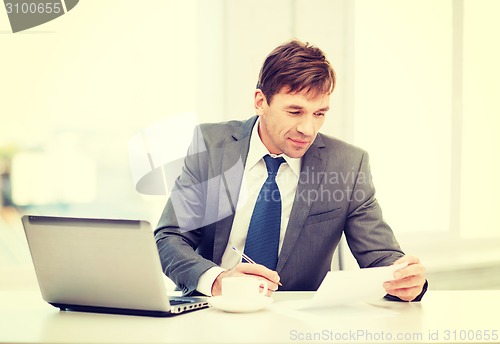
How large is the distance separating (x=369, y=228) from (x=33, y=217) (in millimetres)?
1110

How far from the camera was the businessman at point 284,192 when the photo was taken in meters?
2.21

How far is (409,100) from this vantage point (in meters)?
3.66

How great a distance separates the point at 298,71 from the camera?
88.4 inches

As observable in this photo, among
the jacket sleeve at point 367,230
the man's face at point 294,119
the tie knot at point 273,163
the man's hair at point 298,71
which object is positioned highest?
the man's hair at point 298,71

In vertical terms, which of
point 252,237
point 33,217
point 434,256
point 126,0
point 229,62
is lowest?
point 434,256

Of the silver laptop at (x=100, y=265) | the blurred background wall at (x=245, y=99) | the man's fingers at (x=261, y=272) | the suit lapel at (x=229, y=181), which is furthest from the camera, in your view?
the blurred background wall at (x=245, y=99)

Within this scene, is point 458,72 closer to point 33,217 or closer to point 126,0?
point 126,0

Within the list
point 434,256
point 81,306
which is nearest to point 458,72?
point 434,256

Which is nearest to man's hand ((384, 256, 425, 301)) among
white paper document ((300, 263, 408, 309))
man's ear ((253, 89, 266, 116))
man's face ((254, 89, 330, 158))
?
white paper document ((300, 263, 408, 309))

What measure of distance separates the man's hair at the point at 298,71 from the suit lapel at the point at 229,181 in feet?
0.58

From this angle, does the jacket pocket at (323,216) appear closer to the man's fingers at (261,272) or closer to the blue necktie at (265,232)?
the blue necktie at (265,232)

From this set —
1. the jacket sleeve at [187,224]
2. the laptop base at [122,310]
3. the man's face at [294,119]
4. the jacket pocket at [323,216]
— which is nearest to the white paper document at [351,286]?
the laptop base at [122,310]

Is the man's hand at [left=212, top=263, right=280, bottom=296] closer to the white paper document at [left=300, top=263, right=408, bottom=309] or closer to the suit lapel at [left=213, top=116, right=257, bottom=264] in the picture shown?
the white paper document at [left=300, top=263, right=408, bottom=309]

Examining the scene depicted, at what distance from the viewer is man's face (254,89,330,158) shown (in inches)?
87.8
